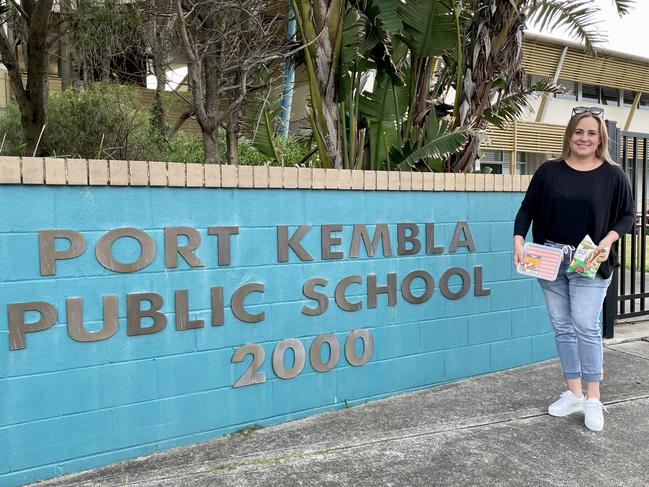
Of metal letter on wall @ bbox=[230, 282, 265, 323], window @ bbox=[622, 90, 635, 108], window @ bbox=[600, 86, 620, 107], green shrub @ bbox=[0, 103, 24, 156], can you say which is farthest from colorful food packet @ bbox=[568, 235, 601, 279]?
window @ bbox=[622, 90, 635, 108]

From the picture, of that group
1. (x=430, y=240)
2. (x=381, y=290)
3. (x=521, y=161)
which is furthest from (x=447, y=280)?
(x=521, y=161)

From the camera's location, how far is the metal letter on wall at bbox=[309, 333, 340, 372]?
13.3 feet

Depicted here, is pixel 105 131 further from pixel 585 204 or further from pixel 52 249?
pixel 585 204

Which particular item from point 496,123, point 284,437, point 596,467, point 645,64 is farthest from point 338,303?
point 645,64

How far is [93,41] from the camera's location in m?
8.78

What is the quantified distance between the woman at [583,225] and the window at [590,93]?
26.7m

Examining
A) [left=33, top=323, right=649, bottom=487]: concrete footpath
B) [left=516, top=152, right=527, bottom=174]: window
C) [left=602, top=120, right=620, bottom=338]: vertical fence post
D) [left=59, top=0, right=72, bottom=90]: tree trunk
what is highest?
[left=59, top=0, right=72, bottom=90]: tree trunk

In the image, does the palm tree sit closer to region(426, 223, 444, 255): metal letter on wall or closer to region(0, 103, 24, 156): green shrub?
region(426, 223, 444, 255): metal letter on wall

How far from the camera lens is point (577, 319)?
3.84 m

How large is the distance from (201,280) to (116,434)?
97 centimetres

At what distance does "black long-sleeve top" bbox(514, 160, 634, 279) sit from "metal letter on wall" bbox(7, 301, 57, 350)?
3032 millimetres

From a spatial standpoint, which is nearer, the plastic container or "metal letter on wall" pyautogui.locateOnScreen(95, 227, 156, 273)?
"metal letter on wall" pyautogui.locateOnScreen(95, 227, 156, 273)

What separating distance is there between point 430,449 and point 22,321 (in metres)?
2.34

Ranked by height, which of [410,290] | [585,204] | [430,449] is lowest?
[430,449]
